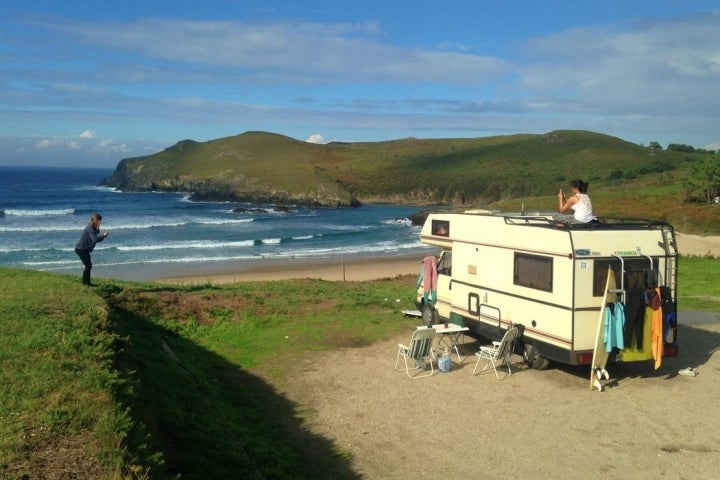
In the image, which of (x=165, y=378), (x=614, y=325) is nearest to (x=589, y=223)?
(x=614, y=325)

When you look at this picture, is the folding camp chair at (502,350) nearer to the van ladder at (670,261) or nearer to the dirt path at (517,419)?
the dirt path at (517,419)

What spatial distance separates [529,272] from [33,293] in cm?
805

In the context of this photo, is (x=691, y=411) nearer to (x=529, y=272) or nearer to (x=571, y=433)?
(x=571, y=433)

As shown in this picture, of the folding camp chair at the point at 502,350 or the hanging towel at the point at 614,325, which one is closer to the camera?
the hanging towel at the point at 614,325

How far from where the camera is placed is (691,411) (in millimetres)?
9258

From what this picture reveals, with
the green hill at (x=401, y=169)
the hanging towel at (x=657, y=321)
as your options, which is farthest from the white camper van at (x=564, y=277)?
the green hill at (x=401, y=169)

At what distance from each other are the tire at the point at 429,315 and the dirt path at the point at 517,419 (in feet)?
6.85

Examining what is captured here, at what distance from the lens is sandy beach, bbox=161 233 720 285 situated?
98.5 feet

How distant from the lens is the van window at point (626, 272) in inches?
398

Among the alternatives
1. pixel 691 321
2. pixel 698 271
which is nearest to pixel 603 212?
pixel 698 271

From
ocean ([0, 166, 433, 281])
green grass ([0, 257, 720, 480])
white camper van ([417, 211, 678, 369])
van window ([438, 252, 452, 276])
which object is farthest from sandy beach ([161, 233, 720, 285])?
→ white camper van ([417, 211, 678, 369])

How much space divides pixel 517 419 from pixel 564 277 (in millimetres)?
Result: 2467

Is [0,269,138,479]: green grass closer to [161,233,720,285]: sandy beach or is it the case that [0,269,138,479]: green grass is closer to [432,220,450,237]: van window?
[432,220,450,237]: van window

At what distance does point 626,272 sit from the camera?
10195 millimetres
